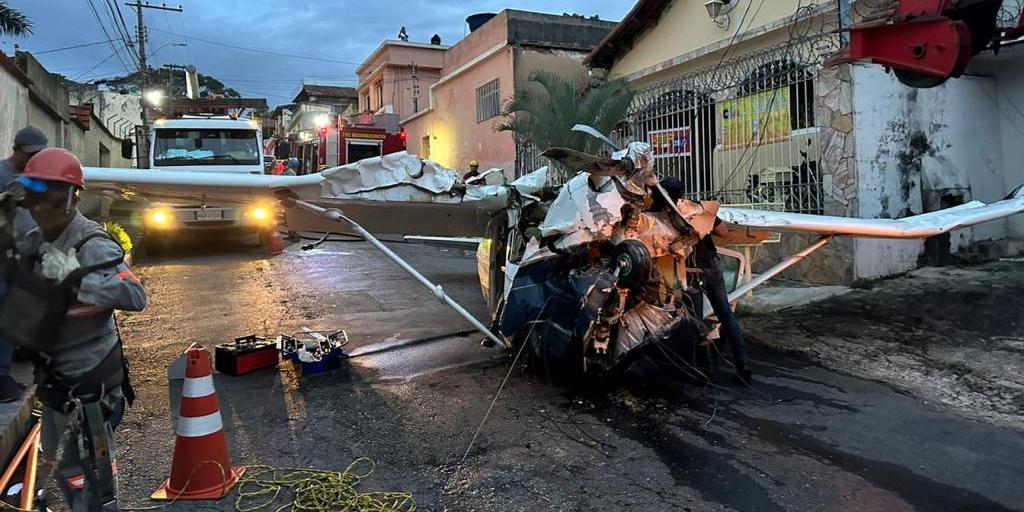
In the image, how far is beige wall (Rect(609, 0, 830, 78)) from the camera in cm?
1079

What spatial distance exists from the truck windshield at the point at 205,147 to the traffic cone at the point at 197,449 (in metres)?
11.5

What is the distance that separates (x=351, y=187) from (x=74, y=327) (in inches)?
135

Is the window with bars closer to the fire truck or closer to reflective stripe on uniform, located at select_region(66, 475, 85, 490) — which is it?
the fire truck

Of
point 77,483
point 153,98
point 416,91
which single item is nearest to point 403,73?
point 416,91

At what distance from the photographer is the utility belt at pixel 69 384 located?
2.64 meters

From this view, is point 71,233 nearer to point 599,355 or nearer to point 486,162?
point 599,355

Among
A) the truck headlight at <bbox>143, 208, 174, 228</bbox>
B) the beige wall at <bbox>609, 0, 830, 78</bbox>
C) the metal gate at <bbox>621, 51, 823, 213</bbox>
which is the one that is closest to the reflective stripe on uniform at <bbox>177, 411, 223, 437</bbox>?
the metal gate at <bbox>621, 51, 823, 213</bbox>

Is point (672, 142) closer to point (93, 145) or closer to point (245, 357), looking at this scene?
point (245, 357)

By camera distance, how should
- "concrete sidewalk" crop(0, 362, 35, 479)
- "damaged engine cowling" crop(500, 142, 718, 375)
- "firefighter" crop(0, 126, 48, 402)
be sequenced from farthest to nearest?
"damaged engine cowling" crop(500, 142, 718, 375), "firefighter" crop(0, 126, 48, 402), "concrete sidewalk" crop(0, 362, 35, 479)

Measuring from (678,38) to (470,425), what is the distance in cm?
1069

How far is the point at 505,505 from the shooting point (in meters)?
3.52

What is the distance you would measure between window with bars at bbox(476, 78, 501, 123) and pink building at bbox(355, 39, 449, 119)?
32.7 feet

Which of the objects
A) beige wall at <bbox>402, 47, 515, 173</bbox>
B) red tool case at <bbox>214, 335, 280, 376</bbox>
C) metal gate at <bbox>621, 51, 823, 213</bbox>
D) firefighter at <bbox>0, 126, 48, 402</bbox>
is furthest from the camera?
beige wall at <bbox>402, 47, 515, 173</bbox>

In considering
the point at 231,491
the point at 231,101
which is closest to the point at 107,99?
the point at 231,101
